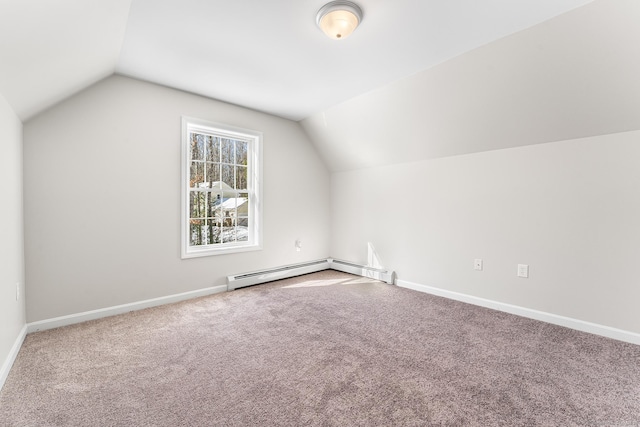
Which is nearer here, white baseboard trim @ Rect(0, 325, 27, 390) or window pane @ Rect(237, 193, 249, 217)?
white baseboard trim @ Rect(0, 325, 27, 390)

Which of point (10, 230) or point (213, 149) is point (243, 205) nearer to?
point (213, 149)

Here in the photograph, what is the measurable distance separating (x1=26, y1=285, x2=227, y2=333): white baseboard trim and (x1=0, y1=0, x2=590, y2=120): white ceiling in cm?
178

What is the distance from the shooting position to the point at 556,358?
206 centimetres

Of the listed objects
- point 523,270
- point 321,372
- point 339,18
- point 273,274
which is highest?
point 339,18

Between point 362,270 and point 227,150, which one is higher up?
point 227,150

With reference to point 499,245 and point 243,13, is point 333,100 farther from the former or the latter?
point 499,245

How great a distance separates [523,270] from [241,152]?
3.65 meters

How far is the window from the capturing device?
3433 millimetres

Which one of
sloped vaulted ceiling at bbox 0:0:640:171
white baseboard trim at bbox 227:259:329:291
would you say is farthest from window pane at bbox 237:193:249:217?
sloped vaulted ceiling at bbox 0:0:640:171

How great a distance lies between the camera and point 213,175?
372 centimetres

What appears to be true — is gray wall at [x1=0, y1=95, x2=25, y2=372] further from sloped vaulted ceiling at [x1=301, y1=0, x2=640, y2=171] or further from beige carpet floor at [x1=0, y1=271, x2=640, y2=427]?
sloped vaulted ceiling at [x1=301, y1=0, x2=640, y2=171]

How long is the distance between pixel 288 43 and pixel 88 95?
2.02 metres

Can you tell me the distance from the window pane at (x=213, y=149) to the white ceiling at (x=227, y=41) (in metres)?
0.79

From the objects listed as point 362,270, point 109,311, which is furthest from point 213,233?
point 362,270
